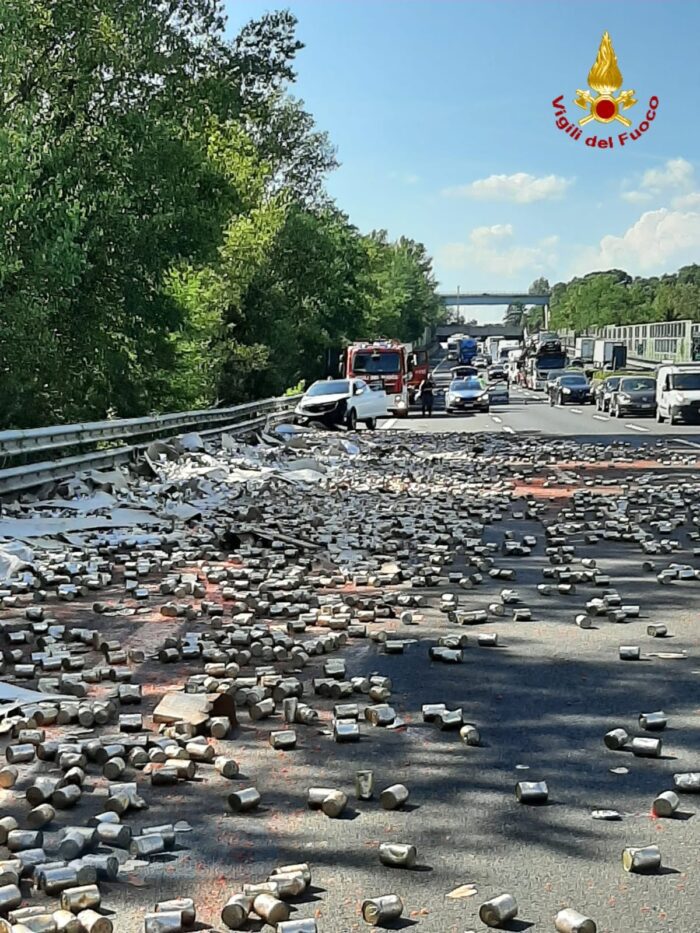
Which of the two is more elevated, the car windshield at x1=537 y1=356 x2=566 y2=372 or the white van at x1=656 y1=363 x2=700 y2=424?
the car windshield at x1=537 y1=356 x2=566 y2=372

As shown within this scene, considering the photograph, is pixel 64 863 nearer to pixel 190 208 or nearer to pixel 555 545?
pixel 555 545

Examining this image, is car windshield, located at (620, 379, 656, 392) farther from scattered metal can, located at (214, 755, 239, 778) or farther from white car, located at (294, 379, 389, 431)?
scattered metal can, located at (214, 755, 239, 778)

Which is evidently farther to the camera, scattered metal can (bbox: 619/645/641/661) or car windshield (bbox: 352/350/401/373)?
car windshield (bbox: 352/350/401/373)

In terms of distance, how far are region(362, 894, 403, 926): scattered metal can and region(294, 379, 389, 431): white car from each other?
116ft

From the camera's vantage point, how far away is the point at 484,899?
3.82 metres

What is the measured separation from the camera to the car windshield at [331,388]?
132 feet

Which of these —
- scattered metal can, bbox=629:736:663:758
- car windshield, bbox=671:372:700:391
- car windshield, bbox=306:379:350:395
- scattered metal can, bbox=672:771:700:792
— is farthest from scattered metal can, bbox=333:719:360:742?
car windshield, bbox=671:372:700:391

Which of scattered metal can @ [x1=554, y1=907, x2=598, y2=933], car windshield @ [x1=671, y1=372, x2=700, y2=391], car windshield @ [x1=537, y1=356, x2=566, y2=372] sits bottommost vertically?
scattered metal can @ [x1=554, y1=907, x2=598, y2=933]

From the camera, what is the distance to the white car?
129 feet

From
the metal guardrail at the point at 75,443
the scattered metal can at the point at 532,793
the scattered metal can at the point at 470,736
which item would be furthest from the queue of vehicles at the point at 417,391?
the scattered metal can at the point at 532,793

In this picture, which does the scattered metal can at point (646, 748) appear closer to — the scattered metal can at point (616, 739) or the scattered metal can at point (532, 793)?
the scattered metal can at point (616, 739)

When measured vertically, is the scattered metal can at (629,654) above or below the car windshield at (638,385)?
below

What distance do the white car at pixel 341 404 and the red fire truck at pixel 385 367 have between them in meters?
7.08

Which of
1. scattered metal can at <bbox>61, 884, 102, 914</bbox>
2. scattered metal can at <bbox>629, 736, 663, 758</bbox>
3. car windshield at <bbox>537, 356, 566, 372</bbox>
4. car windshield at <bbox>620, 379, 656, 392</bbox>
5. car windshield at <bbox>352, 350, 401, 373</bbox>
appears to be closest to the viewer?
scattered metal can at <bbox>61, 884, 102, 914</bbox>
